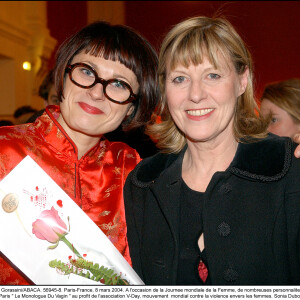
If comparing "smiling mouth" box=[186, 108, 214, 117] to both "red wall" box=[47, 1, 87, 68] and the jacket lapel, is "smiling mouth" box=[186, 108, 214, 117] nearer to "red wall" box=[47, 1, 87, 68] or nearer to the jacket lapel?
the jacket lapel

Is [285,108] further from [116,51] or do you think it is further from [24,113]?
[24,113]

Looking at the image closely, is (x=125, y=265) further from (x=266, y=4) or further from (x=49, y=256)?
(x=266, y=4)

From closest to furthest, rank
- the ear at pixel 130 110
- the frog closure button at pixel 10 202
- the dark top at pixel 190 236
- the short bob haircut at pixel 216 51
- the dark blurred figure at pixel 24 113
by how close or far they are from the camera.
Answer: the frog closure button at pixel 10 202, the dark top at pixel 190 236, the short bob haircut at pixel 216 51, the ear at pixel 130 110, the dark blurred figure at pixel 24 113

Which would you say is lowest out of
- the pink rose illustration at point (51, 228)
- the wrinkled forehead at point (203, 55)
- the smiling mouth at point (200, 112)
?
the pink rose illustration at point (51, 228)

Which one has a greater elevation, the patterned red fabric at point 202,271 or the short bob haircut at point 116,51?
the short bob haircut at point 116,51

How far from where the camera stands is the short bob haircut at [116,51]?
1.91 metres

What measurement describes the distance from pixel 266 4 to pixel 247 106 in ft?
20.8

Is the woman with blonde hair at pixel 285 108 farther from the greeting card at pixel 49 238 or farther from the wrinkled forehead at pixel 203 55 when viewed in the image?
the greeting card at pixel 49 238

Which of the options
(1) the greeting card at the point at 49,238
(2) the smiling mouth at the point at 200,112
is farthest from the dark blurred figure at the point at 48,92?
(1) the greeting card at the point at 49,238

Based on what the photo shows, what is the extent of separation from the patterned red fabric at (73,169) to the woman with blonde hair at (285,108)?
1913 mm

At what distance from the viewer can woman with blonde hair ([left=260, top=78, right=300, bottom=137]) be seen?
3391mm

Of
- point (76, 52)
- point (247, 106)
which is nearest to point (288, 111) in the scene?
point (247, 106)

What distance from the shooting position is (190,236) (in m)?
1.67

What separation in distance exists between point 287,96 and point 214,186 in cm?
210
